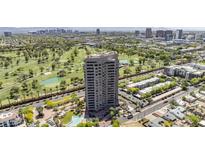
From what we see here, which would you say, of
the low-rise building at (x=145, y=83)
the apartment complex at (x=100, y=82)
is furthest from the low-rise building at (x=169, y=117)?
the low-rise building at (x=145, y=83)

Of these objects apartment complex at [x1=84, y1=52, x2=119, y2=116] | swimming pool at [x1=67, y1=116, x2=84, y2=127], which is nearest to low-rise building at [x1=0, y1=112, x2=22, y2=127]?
swimming pool at [x1=67, y1=116, x2=84, y2=127]

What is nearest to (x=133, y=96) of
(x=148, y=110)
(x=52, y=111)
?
(x=148, y=110)

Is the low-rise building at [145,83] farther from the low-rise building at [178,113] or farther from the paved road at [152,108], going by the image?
the low-rise building at [178,113]

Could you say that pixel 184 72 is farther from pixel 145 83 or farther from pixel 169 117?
pixel 169 117

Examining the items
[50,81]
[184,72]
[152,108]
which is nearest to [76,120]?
[152,108]

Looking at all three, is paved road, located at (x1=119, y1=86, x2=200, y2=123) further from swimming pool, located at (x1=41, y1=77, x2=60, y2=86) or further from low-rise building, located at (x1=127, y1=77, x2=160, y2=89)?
swimming pool, located at (x1=41, y1=77, x2=60, y2=86)

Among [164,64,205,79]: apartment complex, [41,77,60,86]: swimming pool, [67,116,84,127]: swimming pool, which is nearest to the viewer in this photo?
[67,116,84,127]: swimming pool

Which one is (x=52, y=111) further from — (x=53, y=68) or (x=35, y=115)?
(x=53, y=68)

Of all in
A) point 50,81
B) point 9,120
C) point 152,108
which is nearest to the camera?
point 9,120
